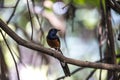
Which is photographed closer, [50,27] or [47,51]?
[47,51]

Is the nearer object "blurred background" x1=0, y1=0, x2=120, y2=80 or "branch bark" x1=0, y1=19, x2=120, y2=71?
"branch bark" x1=0, y1=19, x2=120, y2=71

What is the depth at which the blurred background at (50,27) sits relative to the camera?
1.75m

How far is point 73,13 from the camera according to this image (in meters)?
1.80

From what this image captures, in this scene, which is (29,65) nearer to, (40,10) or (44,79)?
(44,79)

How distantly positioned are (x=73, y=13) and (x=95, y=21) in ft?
0.65

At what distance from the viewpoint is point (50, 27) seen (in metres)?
1.91

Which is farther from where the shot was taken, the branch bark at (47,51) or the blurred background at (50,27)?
the blurred background at (50,27)

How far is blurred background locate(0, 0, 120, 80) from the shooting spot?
1.75 meters

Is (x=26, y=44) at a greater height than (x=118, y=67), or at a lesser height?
greater

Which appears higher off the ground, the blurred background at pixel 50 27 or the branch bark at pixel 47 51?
the branch bark at pixel 47 51

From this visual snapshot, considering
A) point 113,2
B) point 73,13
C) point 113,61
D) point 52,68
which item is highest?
point 113,2

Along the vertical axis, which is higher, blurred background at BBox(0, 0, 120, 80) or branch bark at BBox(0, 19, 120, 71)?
branch bark at BBox(0, 19, 120, 71)

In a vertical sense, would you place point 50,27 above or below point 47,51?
below

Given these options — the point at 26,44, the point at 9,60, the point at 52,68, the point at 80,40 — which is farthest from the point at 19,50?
the point at 26,44
